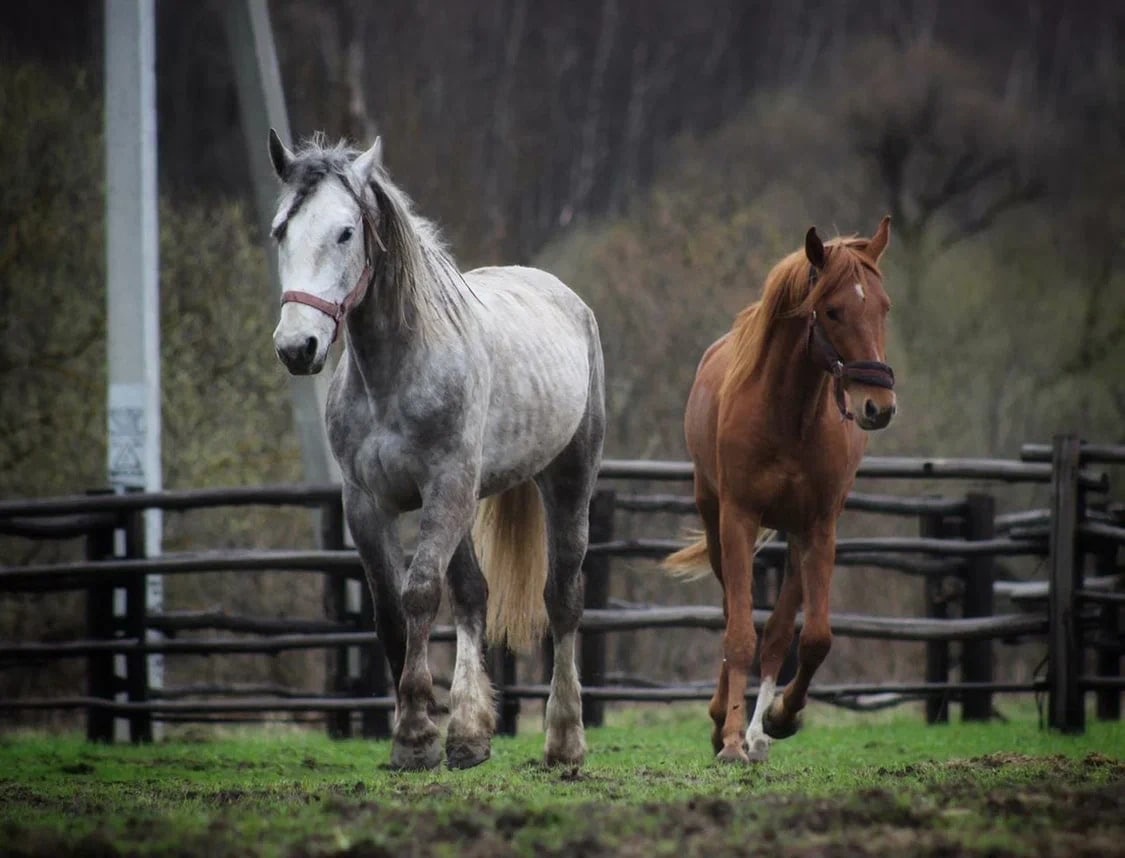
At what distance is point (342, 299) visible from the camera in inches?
231

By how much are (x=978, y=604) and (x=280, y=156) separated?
17.7 feet

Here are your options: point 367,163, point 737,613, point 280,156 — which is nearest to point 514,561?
point 737,613

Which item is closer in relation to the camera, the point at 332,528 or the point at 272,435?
the point at 332,528

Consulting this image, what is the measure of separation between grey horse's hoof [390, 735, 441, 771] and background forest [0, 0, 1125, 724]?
6722mm

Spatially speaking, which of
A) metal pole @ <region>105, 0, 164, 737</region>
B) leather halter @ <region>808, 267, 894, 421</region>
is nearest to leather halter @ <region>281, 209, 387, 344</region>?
leather halter @ <region>808, 267, 894, 421</region>

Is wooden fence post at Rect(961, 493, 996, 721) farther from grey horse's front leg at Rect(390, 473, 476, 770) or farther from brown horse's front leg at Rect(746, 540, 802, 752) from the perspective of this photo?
grey horse's front leg at Rect(390, 473, 476, 770)

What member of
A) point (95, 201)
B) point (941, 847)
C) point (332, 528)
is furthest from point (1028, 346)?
point (941, 847)

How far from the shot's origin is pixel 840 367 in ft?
21.2

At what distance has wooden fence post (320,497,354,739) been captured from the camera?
921cm

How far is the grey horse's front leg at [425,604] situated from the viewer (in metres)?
5.98

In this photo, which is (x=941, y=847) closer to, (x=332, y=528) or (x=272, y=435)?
(x=332, y=528)

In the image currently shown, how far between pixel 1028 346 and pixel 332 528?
12958 millimetres

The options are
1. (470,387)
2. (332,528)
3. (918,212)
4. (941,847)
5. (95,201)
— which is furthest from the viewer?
(918,212)

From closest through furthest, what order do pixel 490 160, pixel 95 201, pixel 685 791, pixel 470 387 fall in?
pixel 685 791 → pixel 470 387 → pixel 95 201 → pixel 490 160
